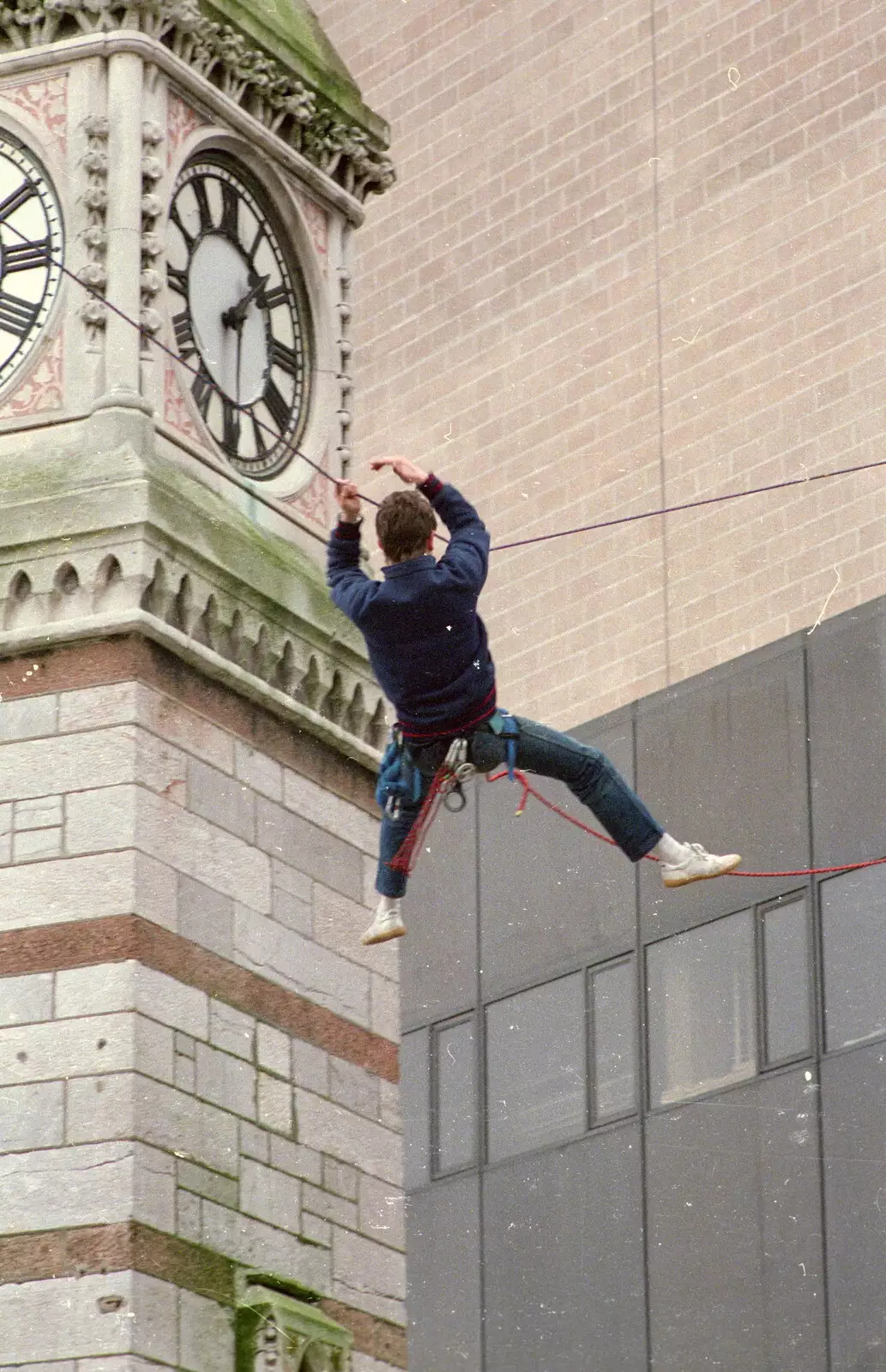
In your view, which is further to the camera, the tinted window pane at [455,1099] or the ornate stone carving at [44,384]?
the tinted window pane at [455,1099]

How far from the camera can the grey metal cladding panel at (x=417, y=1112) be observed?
109ft

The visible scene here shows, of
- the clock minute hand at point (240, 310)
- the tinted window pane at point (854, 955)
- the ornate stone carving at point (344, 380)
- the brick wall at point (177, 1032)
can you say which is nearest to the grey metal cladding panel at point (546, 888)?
the tinted window pane at point (854, 955)

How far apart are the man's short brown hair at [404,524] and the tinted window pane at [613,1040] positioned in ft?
45.6

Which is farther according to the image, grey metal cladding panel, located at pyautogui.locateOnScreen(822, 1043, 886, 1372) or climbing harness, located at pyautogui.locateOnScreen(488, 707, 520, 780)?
grey metal cladding panel, located at pyautogui.locateOnScreen(822, 1043, 886, 1372)

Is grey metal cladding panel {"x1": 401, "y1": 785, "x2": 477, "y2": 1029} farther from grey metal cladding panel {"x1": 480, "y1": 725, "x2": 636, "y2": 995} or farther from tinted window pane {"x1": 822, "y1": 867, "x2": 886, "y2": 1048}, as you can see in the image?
tinted window pane {"x1": 822, "y1": 867, "x2": 886, "y2": 1048}

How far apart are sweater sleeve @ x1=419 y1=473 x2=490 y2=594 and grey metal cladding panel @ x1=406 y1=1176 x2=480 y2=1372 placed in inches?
601

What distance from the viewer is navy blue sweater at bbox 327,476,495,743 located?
17.9 metres

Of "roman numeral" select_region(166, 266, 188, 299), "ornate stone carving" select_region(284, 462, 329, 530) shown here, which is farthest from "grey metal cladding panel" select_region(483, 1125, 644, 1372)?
"roman numeral" select_region(166, 266, 188, 299)

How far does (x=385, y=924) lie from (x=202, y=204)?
4588 mm

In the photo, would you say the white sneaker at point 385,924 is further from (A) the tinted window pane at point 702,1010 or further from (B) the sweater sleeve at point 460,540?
(A) the tinted window pane at point 702,1010

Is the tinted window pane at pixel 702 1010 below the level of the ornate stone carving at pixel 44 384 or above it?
above

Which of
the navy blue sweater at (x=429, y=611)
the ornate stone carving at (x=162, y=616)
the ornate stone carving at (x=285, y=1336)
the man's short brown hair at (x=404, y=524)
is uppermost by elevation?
the ornate stone carving at (x=162, y=616)

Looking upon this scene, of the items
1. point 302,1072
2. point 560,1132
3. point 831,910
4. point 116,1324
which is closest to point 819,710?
point 831,910

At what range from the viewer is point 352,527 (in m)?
18.1
